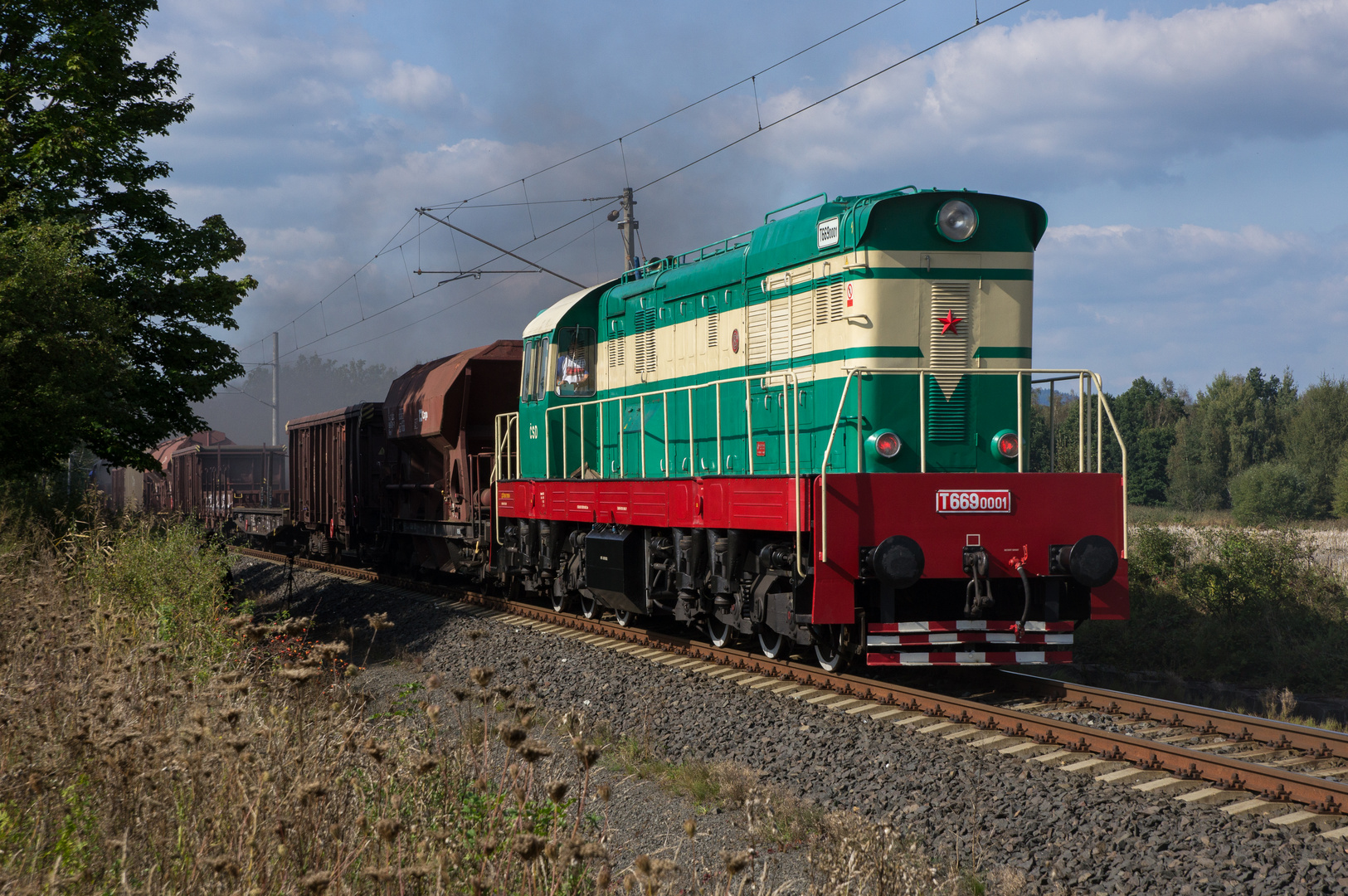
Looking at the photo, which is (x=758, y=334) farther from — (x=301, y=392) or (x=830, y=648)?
(x=301, y=392)

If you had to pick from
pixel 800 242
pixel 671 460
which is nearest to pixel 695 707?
pixel 671 460

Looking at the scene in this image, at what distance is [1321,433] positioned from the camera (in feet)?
175

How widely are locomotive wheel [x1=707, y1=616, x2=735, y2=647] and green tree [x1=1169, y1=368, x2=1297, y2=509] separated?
57103 millimetres

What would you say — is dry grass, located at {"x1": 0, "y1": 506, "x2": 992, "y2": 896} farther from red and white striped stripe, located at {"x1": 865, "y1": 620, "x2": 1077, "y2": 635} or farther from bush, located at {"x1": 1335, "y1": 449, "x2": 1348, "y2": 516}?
bush, located at {"x1": 1335, "y1": 449, "x2": 1348, "y2": 516}

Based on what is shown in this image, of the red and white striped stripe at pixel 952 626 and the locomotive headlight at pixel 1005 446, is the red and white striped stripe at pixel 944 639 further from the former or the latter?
the locomotive headlight at pixel 1005 446

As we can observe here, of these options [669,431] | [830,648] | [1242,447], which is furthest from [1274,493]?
[830,648]

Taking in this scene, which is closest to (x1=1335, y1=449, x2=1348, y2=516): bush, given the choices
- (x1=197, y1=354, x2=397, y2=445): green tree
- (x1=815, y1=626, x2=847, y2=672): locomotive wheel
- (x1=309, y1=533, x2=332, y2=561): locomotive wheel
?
(x1=309, y1=533, x2=332, y2=561): locomotive wheel

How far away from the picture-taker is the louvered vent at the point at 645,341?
11.8m

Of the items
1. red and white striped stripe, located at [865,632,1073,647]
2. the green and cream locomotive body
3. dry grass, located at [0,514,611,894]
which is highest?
the green and cream locomotive body

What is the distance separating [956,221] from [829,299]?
1321mm

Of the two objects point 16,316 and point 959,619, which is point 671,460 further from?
point 16,316

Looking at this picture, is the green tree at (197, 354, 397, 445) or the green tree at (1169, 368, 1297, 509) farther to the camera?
the green tree at (197, 354, 397, 445)

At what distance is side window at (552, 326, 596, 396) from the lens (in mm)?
13008

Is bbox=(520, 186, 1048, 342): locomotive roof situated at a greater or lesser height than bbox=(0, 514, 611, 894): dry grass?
greater
